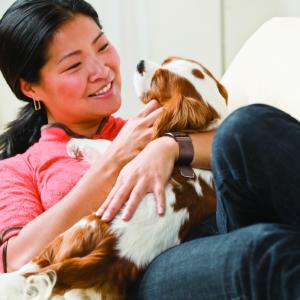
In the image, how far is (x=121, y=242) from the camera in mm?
1062

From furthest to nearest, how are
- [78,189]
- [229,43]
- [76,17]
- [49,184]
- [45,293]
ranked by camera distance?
[229,43] → [76,17] → [49,184] → [78,189] → [45,293]

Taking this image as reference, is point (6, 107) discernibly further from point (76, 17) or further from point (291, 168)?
point (291, 168)

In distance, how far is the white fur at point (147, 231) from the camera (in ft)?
3.50

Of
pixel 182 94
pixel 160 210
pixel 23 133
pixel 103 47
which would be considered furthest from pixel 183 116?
pixel 23 133

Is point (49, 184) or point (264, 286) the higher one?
point (264, 286)

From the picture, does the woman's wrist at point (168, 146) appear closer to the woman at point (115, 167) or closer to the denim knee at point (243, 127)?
the woman at point (115, 167)

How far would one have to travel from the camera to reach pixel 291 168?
928 mm

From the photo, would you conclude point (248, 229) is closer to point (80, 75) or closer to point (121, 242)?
point (121, 242)

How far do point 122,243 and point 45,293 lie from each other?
0.59 feet

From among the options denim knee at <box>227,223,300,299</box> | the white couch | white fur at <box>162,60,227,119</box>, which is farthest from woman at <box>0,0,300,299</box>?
the white couch

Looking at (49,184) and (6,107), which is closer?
(49,184)

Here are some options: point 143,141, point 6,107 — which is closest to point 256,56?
point 143,141

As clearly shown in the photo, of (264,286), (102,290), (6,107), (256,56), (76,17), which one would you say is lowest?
(6,107)

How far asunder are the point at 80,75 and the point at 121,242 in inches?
24.5
